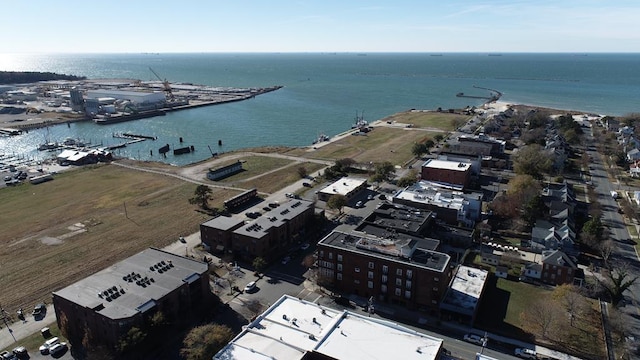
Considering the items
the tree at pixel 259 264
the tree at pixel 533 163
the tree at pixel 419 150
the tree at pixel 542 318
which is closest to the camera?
the tree at pixel 542 318

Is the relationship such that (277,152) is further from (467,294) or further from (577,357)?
(577,357)

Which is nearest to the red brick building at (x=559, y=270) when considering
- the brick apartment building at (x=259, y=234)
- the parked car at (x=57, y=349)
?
the brick apartment building at (x=259, y=234)

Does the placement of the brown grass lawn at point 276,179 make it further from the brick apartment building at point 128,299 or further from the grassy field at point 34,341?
the grassy field at point 34,341

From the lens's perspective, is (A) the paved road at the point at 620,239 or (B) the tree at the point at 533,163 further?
(B) the tree at the point at 533,163

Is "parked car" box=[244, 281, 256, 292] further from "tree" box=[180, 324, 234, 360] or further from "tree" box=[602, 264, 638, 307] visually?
"tree" box=[602, 264, 638, 307]

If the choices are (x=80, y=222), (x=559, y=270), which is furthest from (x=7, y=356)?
(x=559, y=270)

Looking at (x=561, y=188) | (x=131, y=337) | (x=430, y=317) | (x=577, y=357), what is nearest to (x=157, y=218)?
(x=131, y=337)

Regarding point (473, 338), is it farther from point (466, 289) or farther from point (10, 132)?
point (10, 132)
